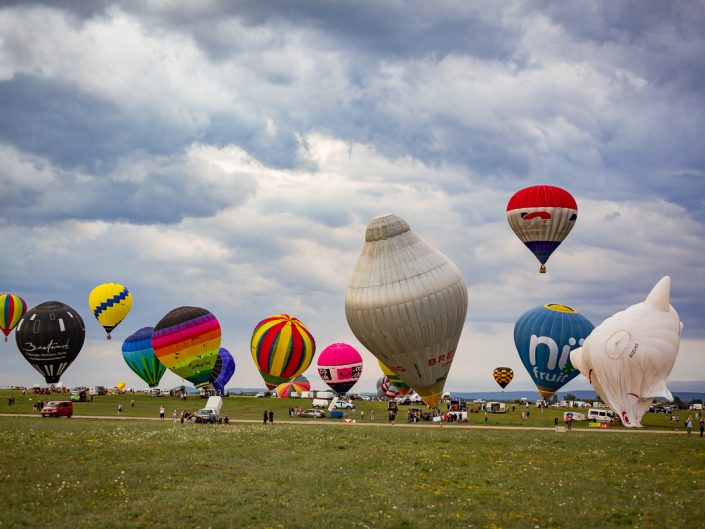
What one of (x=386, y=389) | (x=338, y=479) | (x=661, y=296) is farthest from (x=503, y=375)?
(x=338, y=479)

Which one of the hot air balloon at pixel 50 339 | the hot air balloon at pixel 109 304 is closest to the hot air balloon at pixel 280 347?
the hot air balloon at pixel 109 304

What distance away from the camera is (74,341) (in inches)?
3322

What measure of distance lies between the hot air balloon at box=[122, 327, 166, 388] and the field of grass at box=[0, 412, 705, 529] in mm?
59157

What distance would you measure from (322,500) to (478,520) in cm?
620

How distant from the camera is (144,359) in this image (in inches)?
4070

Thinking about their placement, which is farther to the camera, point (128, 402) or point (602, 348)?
point (128, 402)

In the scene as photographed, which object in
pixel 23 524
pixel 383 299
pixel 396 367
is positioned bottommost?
pixel 23 524

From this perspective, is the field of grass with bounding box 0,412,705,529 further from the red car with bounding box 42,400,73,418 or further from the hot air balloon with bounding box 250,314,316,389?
the hot air balloon with bounding box 250,314,316,389

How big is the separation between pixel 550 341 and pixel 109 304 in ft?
196

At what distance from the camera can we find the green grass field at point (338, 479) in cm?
2694

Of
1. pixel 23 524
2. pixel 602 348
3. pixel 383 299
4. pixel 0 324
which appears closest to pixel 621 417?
pixel 602 348

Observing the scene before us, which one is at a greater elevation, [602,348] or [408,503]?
[602,348]

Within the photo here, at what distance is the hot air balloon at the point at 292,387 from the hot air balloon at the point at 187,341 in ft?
66.1

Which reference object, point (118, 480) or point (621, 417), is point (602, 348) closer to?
point (621, 417)
